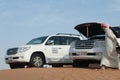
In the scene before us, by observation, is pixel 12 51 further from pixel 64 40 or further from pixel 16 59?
pixel 64 40

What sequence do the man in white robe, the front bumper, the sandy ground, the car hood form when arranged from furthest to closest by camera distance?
the front bumper, the car hood, the man in white robe, the sandy ground

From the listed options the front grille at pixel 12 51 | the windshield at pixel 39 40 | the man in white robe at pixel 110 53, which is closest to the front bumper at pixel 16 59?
the front grille at pixel 12 51

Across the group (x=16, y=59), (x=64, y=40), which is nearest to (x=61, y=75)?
(x=16, y=59)

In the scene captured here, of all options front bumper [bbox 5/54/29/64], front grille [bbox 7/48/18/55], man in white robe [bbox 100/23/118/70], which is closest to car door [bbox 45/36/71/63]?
front bumper [bbox 5/54/29/64]

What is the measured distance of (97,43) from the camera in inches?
738

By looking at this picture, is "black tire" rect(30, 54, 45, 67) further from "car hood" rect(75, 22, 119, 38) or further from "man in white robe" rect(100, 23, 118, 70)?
"man in white robe" rect(100, 23, 118, 70)

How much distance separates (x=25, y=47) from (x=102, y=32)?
4.67m

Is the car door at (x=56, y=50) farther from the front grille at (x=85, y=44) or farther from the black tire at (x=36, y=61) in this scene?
the front grille at (x=85, y=44)

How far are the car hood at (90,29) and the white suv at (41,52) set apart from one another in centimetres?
177

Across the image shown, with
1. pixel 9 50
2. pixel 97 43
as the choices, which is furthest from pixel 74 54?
pixel 9 50

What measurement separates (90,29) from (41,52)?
3.62 m

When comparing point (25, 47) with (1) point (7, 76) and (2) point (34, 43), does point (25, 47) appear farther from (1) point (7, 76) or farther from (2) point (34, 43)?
(1) point (7, 76)

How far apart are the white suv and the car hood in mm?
1765

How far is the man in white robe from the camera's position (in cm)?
1764
